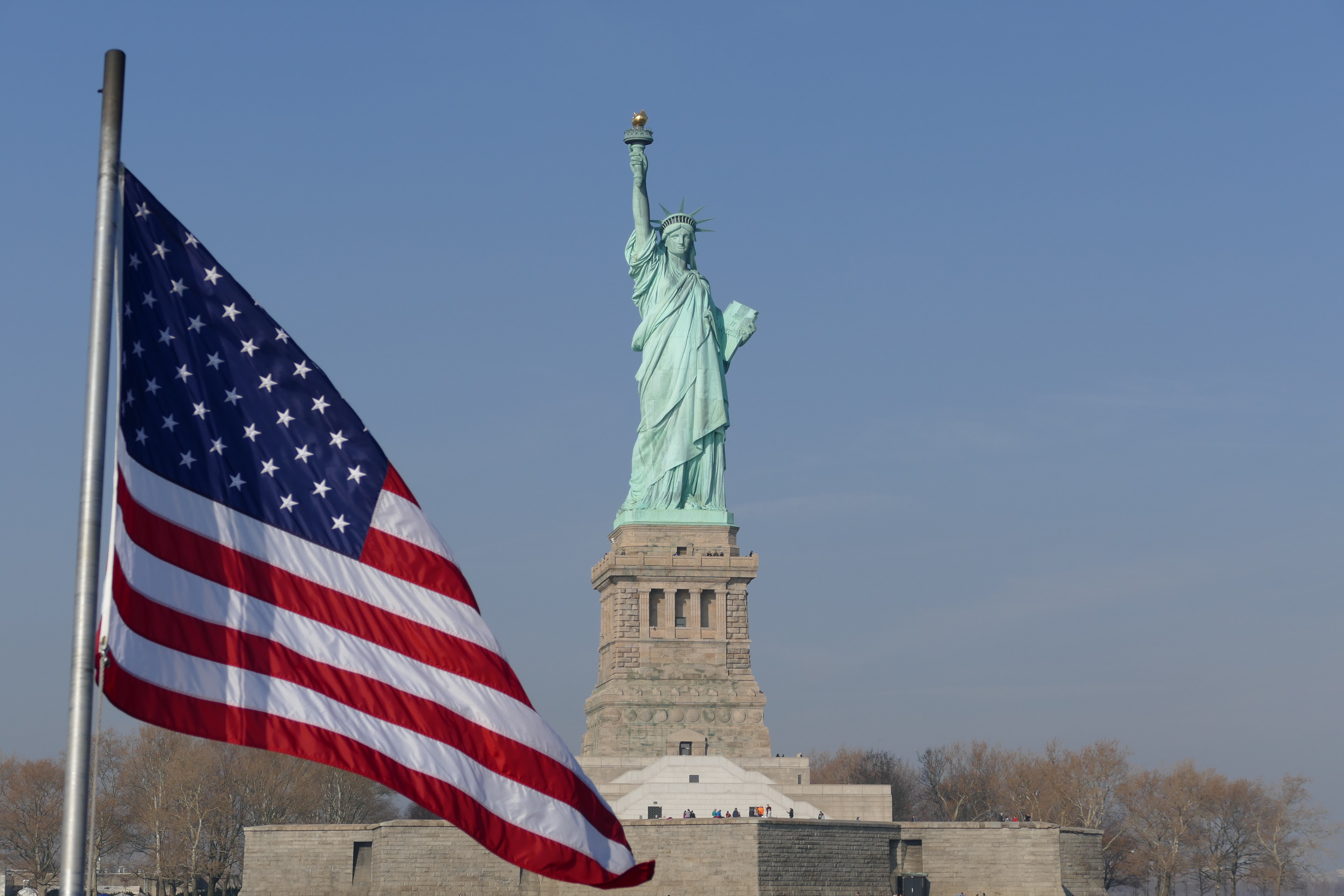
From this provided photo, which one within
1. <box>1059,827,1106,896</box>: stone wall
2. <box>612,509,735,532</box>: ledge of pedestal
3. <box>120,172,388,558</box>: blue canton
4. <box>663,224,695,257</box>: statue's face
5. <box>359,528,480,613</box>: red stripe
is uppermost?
<box>663,224,695,257</box>: statue's face

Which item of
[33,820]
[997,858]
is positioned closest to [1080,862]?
[997,858]

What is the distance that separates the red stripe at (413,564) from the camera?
865 cm

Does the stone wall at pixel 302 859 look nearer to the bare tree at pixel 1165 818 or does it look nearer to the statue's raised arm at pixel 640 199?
the statue's raised arm at pixel 640 199

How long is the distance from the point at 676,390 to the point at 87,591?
42642 millimetres

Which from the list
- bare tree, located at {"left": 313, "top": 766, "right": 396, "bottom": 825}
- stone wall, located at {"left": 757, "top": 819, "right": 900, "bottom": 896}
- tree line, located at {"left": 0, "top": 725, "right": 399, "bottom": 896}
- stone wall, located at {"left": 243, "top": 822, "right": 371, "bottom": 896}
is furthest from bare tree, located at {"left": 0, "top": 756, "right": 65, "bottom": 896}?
stone wall, located at {"left": 757, "top": 819, "right": 900, "bottom": 896}

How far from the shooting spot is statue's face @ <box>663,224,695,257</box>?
50031 mm

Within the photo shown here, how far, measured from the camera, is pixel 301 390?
28.0 feet

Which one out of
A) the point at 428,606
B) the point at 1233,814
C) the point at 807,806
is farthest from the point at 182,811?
→ the point at 428,606

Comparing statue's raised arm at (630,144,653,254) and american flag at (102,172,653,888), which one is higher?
statue's raised arm at (630,144,653,254)

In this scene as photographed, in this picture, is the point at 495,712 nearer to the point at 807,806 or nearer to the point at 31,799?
the point at 807,806

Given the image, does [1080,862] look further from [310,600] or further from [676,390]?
[310,600]

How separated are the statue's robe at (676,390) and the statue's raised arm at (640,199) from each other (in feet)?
0.39

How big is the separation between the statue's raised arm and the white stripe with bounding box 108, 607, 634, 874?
137ft

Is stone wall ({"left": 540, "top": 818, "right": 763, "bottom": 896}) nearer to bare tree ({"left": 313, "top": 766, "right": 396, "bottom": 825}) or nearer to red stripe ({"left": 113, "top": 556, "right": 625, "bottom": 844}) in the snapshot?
bare tree ({"left": 313, "top": 766, "right": 396, "bottom": 825})
